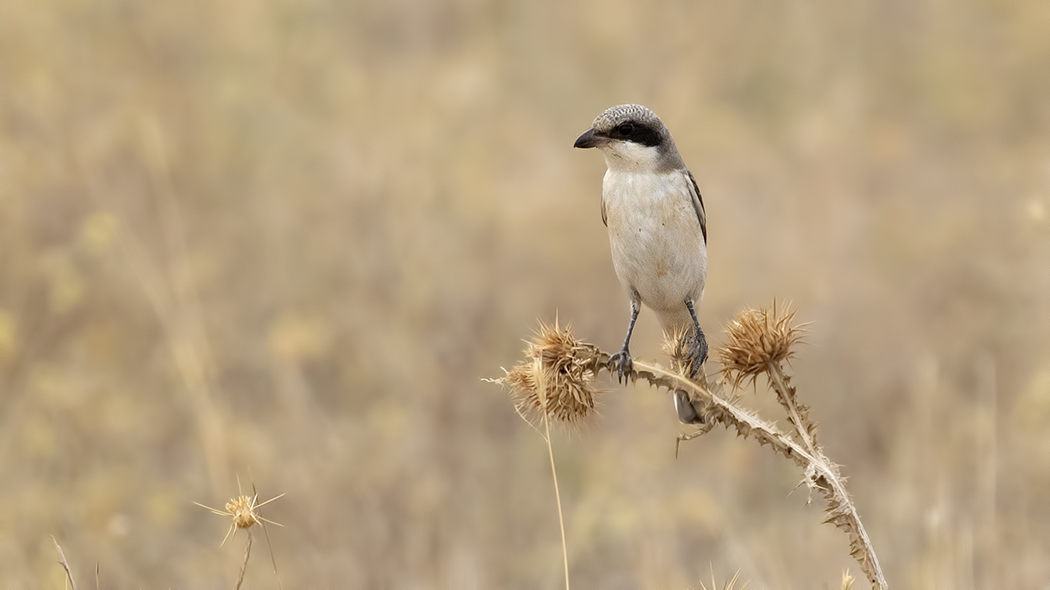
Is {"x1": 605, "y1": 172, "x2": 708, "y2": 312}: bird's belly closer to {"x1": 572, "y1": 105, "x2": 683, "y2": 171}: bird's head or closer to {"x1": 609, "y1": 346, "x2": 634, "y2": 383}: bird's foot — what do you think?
{"x1": 572, "y1": 105, "x2": 683, "y2": 171}: bird's head

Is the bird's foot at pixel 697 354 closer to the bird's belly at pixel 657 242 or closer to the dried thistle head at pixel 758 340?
the bird's belly at pixel 657 242

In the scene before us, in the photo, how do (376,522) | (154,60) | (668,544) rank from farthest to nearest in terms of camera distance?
(154,60), (376,522), (668,544)

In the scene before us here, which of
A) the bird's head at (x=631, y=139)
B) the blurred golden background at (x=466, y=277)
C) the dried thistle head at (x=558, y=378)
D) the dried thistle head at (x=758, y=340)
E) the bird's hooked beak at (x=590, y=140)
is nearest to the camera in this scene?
the dried thistle head at (x=758, y=340)

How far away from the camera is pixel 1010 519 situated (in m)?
6.25

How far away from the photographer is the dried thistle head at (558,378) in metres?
2.76

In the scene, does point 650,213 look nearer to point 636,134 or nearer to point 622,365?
point 636,134

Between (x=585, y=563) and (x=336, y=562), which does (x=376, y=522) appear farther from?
(x=585, y=563)

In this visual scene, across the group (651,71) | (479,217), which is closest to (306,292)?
(479,217)

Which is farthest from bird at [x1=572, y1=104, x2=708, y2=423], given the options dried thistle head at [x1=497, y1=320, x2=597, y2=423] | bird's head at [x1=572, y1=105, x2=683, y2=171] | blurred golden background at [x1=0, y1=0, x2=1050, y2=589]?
blurred golden background at [x1=0, y1=0, x2=1050, y2=589]

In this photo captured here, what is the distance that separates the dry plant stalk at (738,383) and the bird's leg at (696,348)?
446mm

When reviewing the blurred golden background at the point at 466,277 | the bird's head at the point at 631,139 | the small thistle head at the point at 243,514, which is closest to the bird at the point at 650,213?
the bird's head at the point at 631,139

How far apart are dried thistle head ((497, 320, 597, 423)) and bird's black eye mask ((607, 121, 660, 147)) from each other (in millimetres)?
1363

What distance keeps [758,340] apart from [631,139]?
1629 millimetres

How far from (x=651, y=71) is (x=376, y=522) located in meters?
4.56
